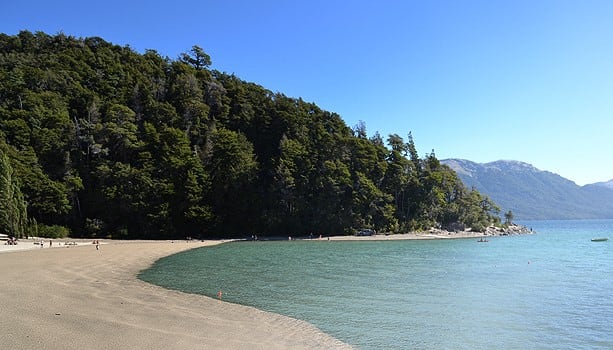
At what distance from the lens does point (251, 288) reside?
23.9 meters

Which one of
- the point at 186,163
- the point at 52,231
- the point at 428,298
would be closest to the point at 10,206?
the point at 52,231

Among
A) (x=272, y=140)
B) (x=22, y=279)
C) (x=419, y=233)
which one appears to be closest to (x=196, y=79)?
(x=272, y=140)

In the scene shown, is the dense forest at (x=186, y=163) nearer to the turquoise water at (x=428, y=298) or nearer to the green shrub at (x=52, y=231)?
the green shrub at (x=52, y=231)

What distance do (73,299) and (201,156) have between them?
72225 millimetres

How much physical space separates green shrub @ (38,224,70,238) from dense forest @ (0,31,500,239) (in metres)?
0.19

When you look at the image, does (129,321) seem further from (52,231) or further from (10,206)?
(52,231)

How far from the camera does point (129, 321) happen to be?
14.2 metres

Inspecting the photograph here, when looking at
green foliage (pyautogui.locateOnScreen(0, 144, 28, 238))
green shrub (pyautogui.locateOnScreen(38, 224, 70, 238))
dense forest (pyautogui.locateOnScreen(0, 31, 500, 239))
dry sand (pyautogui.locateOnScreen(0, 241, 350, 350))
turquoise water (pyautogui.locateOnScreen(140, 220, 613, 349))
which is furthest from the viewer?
dense forest (pyautogui.locateOnScreen(0, 31, 500, 239))

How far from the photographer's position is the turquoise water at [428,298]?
14328 millimetres

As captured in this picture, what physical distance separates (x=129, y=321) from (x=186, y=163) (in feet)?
234

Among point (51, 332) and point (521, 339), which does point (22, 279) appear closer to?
point (51, 332)

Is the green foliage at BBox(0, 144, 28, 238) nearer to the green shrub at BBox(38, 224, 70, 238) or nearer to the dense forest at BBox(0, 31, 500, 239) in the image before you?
the dense forest at BBox(0, 31, 500, 239)

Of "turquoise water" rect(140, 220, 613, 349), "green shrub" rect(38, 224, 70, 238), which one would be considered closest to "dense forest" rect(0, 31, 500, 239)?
"green shrub" rect(38, 224, 70, 238)

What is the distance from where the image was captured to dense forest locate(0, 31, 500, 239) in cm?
7475
